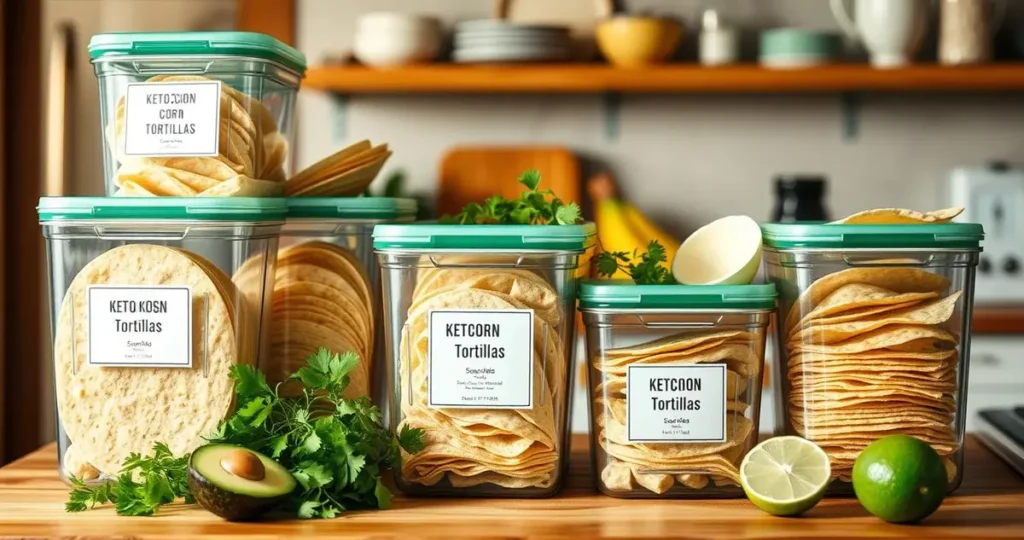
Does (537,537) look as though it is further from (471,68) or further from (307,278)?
(471,68)

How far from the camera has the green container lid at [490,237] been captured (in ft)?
3.26

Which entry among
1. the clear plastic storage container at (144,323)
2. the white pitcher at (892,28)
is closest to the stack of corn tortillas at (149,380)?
the clear plastic storage container at (144,323)

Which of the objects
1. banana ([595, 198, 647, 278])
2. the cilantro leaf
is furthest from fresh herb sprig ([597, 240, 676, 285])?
banana ([595, 198, 647, 278])

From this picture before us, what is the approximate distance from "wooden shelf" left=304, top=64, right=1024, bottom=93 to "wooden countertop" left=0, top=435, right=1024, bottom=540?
1.92m

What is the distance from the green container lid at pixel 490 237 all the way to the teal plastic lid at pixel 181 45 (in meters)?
0.28

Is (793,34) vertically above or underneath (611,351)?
above

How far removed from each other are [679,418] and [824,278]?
0.19 metres

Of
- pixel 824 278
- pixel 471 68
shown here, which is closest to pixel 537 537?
pixel 824 278

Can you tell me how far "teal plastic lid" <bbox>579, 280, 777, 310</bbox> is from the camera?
99cm

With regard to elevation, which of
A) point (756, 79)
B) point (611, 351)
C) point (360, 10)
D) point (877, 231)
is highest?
point (360, 10)

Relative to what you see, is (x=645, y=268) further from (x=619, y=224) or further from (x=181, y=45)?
(x=619, y=224)

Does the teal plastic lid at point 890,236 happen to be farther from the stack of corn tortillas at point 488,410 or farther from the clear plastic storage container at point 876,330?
the stack of corn tortillas at point 488,410

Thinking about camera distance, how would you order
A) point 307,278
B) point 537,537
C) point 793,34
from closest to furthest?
point 537,537
point 307,278
point 793,34

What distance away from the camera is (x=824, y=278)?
998mm
